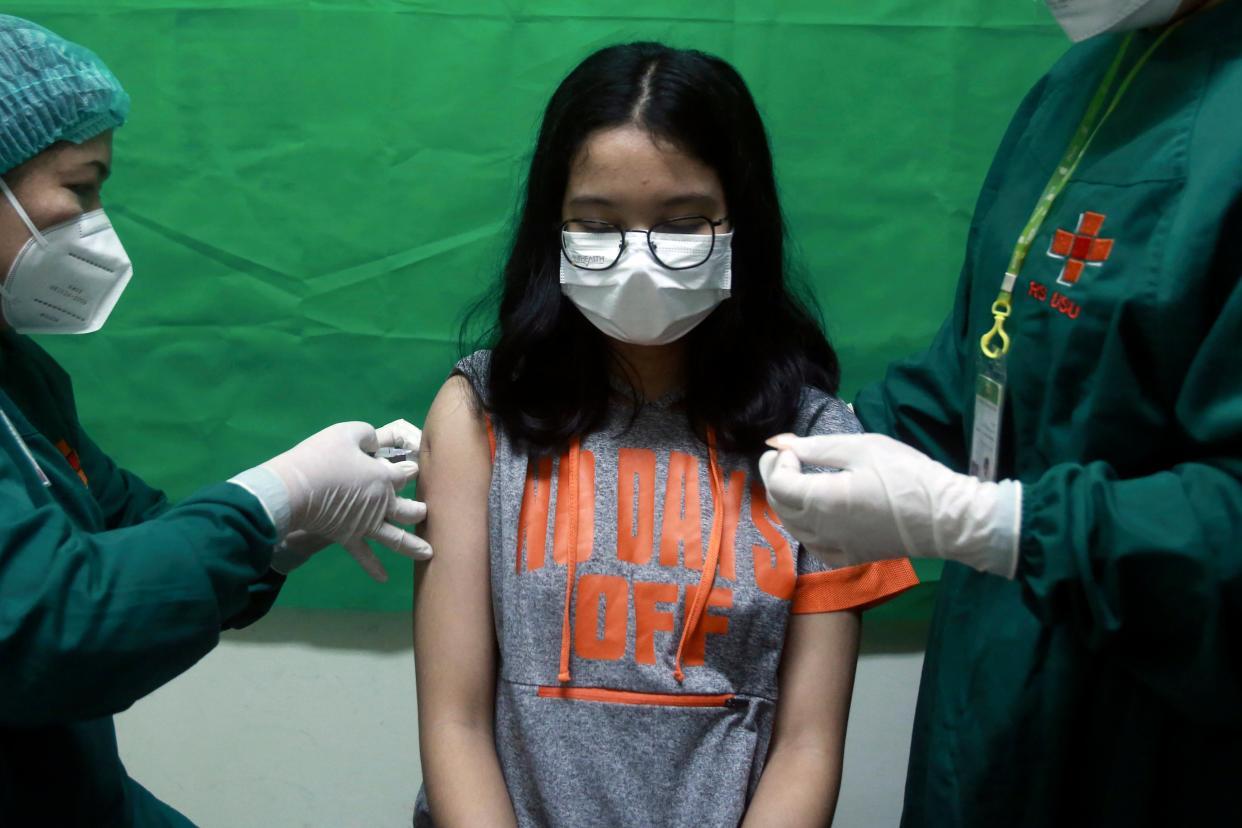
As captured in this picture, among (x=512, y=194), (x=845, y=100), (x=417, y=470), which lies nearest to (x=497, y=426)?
(x=417, y=470)

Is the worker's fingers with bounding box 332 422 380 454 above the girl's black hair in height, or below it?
below

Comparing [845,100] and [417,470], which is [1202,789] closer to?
[417,470]

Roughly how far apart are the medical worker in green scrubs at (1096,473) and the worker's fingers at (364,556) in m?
0.53

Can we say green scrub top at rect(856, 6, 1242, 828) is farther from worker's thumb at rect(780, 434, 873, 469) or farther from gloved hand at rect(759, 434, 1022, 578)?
worker's thumb at rect(780, 434, 873, 469)

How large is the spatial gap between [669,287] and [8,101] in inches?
27.2

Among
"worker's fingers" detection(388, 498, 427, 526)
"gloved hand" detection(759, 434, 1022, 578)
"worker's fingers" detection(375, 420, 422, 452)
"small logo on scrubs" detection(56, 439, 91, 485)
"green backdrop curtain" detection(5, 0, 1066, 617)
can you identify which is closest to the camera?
"gloved hand" detection(759, 434, 1022, 578)

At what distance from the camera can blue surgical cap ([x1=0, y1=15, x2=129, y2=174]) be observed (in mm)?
1005

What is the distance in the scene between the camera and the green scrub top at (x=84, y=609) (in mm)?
857

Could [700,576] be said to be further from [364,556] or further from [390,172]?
[390,172]

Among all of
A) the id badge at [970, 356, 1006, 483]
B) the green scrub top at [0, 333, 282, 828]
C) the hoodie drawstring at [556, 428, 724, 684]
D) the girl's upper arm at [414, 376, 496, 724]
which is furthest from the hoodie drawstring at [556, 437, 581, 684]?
the id badge at [970, 356, 1006, 483]

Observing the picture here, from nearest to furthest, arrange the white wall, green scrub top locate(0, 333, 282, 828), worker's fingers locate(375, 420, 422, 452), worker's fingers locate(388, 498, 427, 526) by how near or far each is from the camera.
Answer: green scrub top locate(0, 333, 282, 828) < worker's fingers locate(388, 498, 427, 526) < worker's fingers locate(375, 420, 422, 452) < the white wall

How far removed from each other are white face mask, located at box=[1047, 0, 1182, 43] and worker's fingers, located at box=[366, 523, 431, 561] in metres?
0.91

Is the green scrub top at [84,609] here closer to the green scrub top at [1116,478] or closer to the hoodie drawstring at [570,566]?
the hoodie drawstring at [570,566]

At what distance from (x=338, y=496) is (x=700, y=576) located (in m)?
0.43
